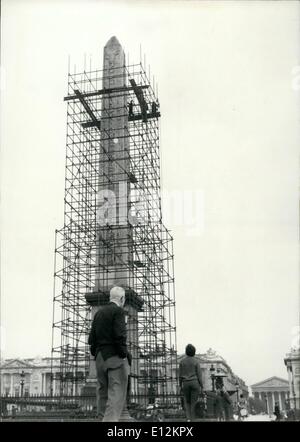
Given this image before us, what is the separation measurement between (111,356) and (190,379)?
2.60 m

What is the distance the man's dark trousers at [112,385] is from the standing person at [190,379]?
91.4 inches

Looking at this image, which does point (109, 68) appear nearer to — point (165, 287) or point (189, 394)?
point (165, 287)

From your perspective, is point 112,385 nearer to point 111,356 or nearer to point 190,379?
point 111,356

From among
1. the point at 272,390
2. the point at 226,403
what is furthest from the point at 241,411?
the point at 272,390

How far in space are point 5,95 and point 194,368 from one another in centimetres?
786

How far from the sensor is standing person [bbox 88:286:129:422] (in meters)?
6.11

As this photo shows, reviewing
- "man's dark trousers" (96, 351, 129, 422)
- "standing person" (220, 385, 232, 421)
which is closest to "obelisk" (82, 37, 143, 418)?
"standing person" (220, 385, 232, 421)

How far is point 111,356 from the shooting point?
6160 millimetres

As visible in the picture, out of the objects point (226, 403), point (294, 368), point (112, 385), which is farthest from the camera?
point (294, 368)

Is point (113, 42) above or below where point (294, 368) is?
above

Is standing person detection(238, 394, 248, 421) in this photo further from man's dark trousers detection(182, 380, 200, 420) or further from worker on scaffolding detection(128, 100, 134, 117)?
worker on scaffolding detection(128, 100, 134, 117)

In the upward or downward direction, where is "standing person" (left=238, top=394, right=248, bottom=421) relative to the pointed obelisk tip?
downward
